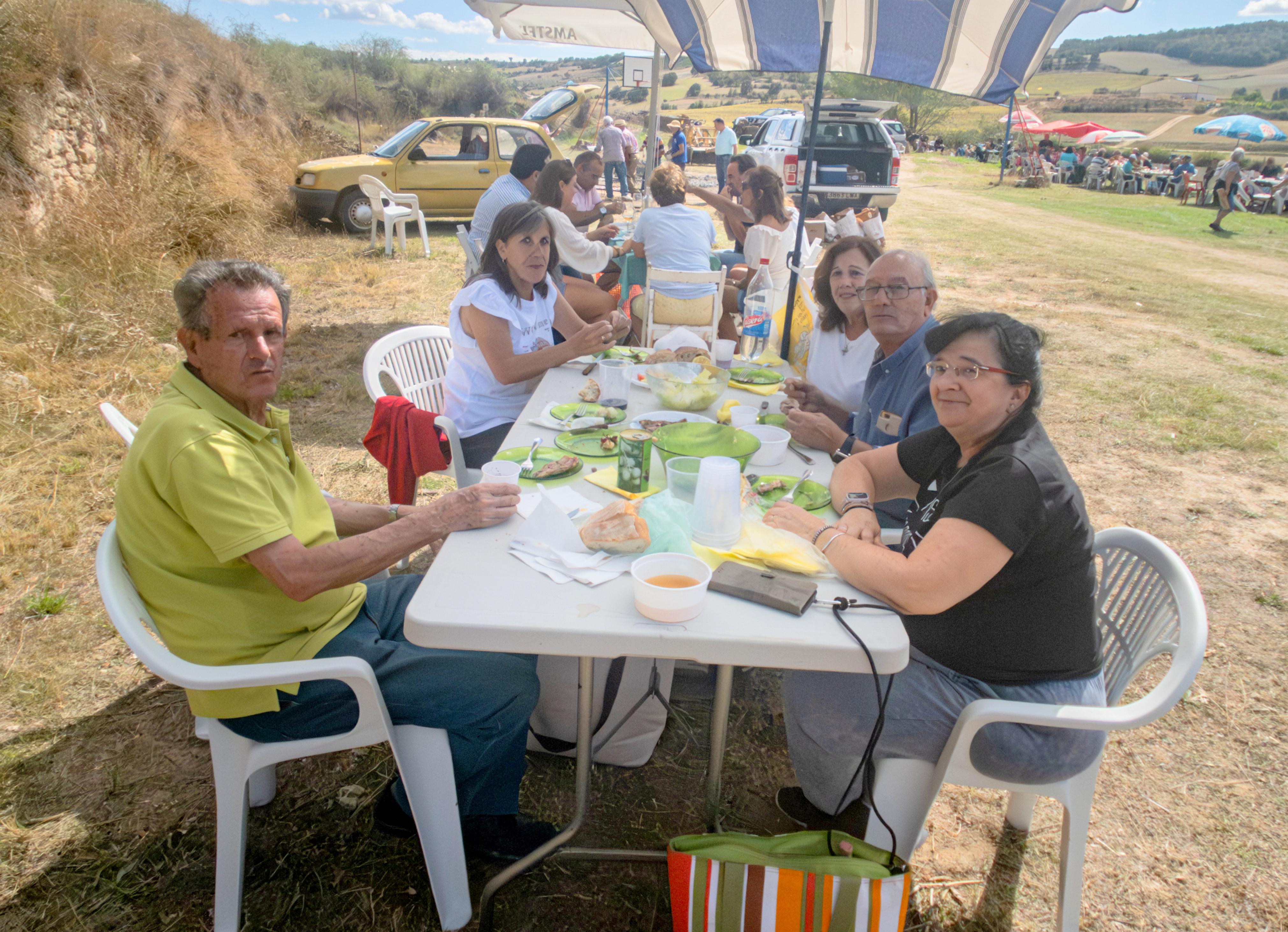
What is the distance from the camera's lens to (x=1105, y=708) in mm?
1559

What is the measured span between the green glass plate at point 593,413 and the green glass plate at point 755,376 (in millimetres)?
672

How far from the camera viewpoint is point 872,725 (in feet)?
5.55

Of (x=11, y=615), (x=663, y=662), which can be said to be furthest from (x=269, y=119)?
(x=663, y=662)

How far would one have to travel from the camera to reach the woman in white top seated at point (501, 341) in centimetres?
293

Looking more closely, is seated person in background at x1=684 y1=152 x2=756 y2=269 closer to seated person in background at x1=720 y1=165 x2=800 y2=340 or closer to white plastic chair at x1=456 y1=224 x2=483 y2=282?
seated person in background at x1=720 y1=165 x2=800 y2=340

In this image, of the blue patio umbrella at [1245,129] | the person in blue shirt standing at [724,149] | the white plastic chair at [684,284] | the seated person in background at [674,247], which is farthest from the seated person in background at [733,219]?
the blue patio umbrella at [1245,129]

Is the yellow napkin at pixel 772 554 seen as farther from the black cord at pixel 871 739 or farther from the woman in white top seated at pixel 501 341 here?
the woman in white top seated at pixel 501 341

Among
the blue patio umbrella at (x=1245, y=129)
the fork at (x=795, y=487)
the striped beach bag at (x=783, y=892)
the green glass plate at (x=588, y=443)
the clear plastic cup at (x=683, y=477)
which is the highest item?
the blue patio umbrella at (x=1245, y=129)

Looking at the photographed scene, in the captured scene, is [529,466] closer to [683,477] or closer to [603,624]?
[683,477]

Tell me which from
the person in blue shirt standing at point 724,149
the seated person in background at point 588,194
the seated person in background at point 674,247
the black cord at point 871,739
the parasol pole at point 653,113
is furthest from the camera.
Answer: the person in blue shirt standing at point 724,149

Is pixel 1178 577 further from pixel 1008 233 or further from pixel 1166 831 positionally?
pixel 1008 233

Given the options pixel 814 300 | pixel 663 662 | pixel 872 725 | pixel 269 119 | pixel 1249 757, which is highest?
pixel 269 119

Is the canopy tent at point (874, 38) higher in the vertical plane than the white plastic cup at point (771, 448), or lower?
higher

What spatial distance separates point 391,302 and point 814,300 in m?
5.71
